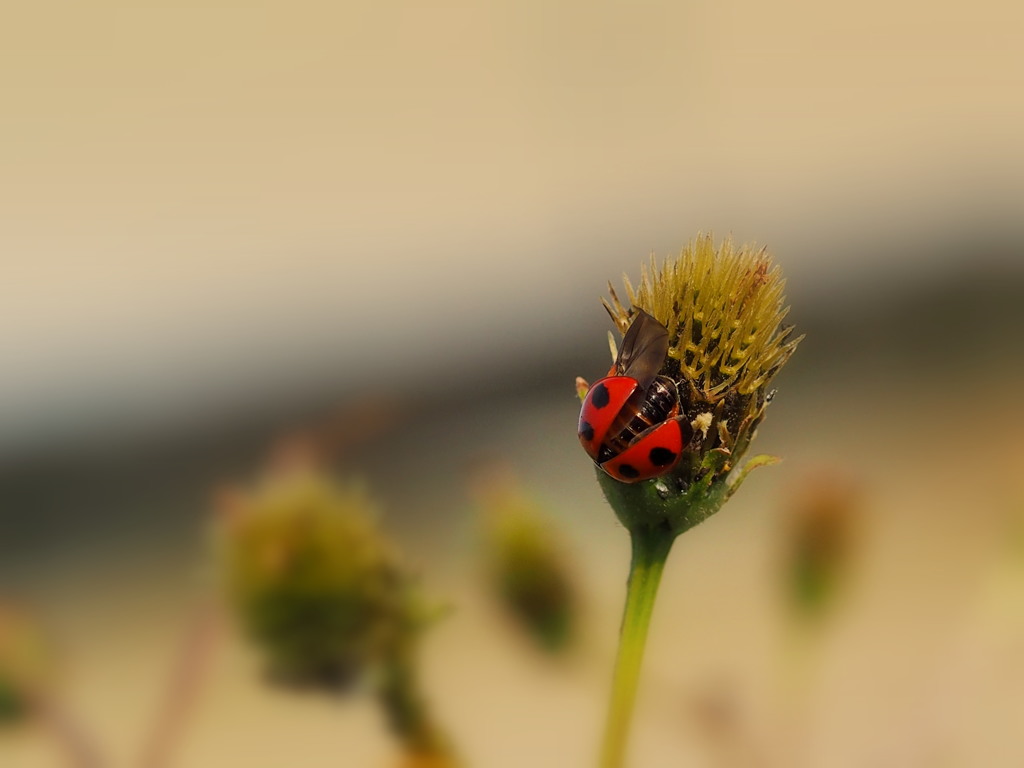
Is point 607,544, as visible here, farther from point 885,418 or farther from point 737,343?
point 885,418

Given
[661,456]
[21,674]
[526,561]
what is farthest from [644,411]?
[21,674]

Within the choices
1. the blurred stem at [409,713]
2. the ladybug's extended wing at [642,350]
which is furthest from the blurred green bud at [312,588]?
the ladybug's extended wing at [642,350]

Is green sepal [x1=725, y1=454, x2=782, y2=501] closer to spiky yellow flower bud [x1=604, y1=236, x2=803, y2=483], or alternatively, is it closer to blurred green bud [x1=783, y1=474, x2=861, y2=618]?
spiky yellow flower bud [x1=604, y1=236, x2=803, y2=483]

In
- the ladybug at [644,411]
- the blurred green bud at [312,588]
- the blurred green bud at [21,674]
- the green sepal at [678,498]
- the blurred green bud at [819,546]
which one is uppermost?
the blurred green bud at [819,546]

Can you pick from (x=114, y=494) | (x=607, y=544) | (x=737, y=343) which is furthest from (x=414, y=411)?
(x=737, y=343)

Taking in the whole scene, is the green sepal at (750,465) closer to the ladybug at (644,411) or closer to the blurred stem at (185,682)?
the ladybug at (644,411)
